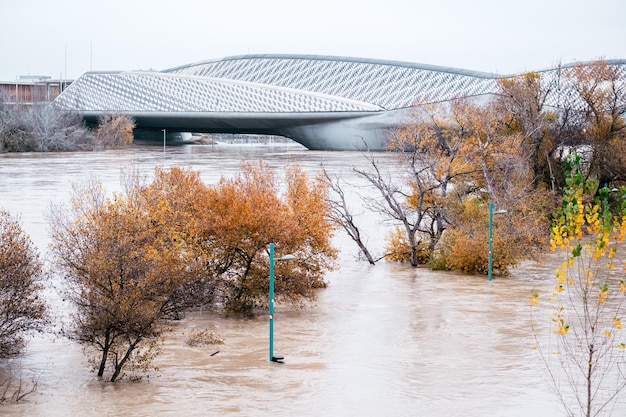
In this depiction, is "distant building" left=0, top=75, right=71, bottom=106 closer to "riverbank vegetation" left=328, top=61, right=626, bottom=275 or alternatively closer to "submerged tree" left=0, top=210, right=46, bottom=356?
"riverbank vegetation" left=328, top=61, right=626, bottom=275

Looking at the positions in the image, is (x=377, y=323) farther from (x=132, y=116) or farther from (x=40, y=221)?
(x=132, y=116)

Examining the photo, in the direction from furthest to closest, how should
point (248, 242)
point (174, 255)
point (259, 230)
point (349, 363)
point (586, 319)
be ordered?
point (248, 242), point (259, 230), point (174, 255), point (349, 363), point (586, 319)

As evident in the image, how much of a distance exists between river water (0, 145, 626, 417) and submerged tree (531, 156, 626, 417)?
44 cm

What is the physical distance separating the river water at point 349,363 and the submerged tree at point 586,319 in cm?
44

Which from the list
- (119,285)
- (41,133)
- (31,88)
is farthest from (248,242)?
(31,88)

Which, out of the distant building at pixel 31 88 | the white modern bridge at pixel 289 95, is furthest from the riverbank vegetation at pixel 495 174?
the distant building at pixel 31 88

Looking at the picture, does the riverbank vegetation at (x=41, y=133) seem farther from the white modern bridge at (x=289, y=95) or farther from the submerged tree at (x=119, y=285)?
the submerged tree at (x=119, y=285)

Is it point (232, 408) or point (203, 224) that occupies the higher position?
point (203, 224)

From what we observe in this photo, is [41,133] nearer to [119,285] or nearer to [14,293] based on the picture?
[14,293]

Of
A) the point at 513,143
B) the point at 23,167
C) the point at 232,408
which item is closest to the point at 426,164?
the point at 513,143

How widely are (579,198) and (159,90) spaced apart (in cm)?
7971

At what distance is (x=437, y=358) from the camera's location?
1812 centimetres

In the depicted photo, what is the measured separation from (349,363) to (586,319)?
5.03 m

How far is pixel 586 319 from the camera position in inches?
552
